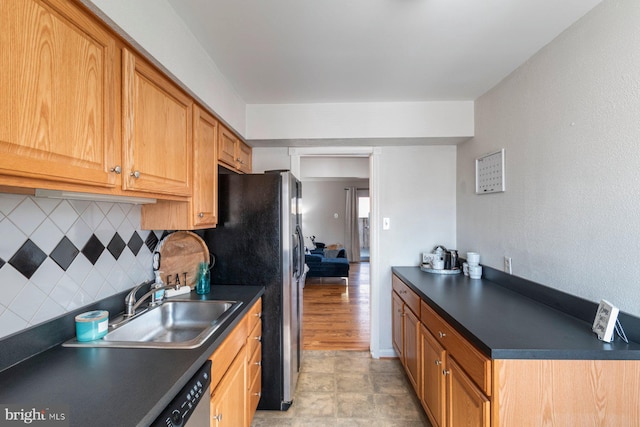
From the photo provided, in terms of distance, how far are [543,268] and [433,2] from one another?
156 centimetres

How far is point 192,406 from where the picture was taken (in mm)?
952

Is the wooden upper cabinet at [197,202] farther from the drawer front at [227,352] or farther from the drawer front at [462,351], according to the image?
the drawer front at [462,351]

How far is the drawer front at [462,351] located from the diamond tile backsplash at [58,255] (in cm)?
174

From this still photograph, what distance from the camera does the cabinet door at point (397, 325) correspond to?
7.95ft

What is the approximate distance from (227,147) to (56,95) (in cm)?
138

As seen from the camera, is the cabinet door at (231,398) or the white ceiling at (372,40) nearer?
the cabinet door at (231,398)

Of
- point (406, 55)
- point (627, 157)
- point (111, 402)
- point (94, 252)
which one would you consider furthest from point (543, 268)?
point (94, 252)

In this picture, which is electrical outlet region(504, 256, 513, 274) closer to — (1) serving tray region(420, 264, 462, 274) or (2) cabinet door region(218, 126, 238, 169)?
(1) serving tray region(420, 264, 462, 274)

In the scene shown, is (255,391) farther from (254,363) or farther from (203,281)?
(203,281)

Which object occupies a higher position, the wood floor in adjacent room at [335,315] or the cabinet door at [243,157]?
the cabinet door at [243,157]

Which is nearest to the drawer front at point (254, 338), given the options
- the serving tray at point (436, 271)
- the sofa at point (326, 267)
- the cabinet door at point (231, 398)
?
the cabinet door at point (231, 398)

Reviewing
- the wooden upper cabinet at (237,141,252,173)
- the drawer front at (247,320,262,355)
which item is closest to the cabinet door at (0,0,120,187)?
the drawer front at (247,320,262,355)

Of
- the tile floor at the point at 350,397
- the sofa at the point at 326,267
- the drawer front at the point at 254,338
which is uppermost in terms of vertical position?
the drawer front at the point at 254,338

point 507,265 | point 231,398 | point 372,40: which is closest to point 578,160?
point 507,265
